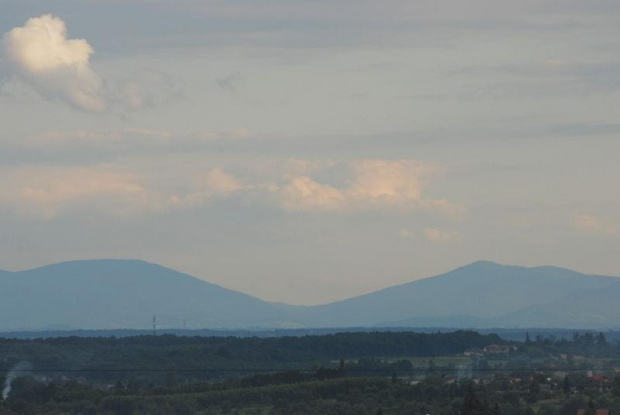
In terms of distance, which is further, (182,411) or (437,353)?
(437,353)

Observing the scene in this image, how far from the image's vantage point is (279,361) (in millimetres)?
150500

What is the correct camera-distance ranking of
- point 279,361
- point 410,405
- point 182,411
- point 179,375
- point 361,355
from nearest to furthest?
1. point 410,405
2. point 182,411
3. point 179,375
4. point 279,361
5. point 361,355

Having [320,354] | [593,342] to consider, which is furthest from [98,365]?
[593,342]

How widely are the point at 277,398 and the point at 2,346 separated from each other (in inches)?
2358

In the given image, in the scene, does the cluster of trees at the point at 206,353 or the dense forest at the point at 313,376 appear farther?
the cluster of trees at the point at 206,353

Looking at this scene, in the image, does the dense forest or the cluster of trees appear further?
the cluster of trees

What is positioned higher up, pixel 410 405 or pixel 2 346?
pixel 2 346

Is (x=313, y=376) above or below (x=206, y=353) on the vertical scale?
below

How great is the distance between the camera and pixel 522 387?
96.9m

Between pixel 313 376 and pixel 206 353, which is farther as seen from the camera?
pixel 206 353

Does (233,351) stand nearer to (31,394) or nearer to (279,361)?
A: (279,361)

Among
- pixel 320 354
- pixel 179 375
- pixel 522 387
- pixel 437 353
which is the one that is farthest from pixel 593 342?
pixel 522 387

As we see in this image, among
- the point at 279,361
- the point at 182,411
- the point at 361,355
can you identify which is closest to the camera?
the point at 182,411

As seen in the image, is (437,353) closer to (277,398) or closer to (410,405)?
(277,398)
